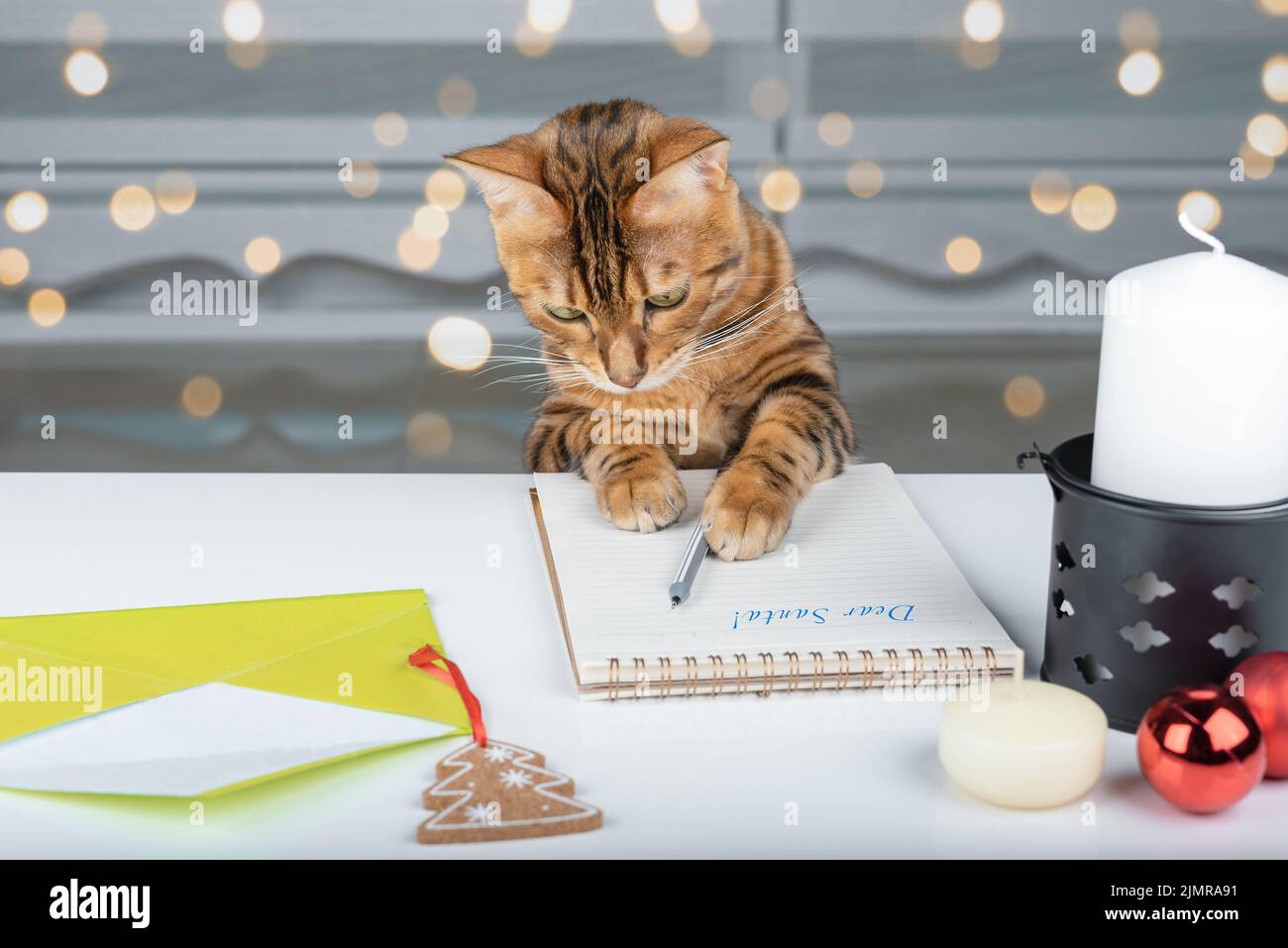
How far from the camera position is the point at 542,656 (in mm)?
788

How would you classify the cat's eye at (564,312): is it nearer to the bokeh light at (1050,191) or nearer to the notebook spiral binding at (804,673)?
the notebook spiral binding at (804,673)

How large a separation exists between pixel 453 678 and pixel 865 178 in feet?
6.99

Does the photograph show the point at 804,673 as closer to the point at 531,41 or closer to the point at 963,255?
the point at 531,41

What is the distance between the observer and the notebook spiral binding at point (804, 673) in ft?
2.40

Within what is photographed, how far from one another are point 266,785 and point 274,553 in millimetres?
320

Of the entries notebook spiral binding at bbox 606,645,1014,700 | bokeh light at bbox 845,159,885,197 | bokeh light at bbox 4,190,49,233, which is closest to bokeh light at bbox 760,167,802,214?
bokeh light at bbox 845,159,885,197

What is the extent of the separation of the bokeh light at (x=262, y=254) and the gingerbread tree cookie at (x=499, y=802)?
2.22 metres

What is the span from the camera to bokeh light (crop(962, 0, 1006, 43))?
→ 2.57 metres

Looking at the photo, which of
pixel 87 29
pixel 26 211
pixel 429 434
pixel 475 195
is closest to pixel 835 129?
pixel 475 195

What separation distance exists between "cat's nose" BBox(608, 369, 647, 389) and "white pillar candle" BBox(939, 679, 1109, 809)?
508mm

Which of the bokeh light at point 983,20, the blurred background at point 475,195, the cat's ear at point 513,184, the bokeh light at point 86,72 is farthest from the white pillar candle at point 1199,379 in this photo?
the bokeh light at point 86,72
